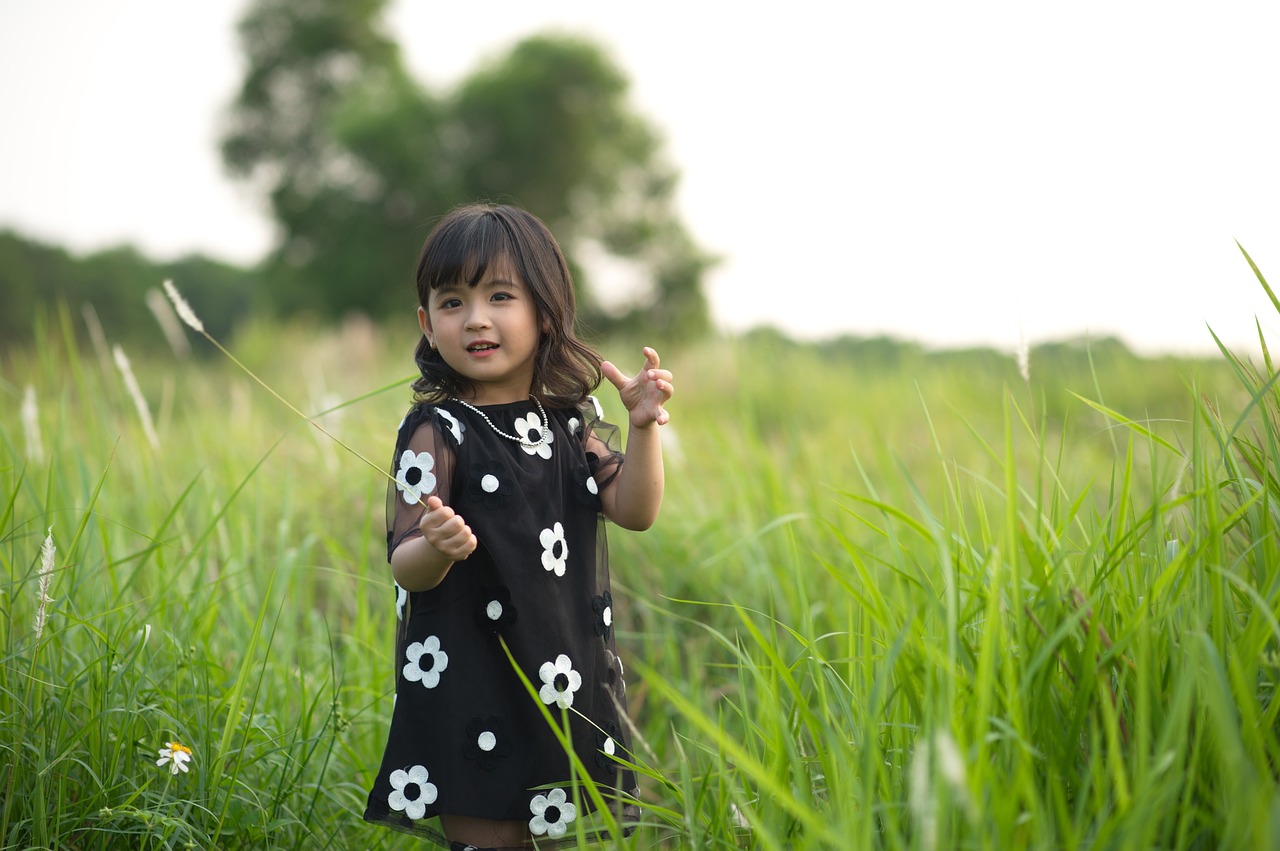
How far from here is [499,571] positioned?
1.71 m

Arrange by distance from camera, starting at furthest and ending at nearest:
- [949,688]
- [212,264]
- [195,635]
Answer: [212,264] < [195,635] < [949,688]

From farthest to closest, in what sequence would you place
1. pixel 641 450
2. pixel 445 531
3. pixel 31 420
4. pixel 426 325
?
pixel 31 420 < pixel 426 325 < pixel 641 450 < pixel 445 531

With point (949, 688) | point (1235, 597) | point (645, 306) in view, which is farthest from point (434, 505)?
point (645, 306)

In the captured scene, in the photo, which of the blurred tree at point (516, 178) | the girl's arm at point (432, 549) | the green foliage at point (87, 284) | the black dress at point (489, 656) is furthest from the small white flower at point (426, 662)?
the green foliage at point (87, 284)

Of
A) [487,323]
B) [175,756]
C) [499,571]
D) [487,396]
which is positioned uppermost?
[487,323]

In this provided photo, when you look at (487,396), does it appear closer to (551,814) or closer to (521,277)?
(521,277)

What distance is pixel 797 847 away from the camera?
130 cm

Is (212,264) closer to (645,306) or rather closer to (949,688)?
(645,306)

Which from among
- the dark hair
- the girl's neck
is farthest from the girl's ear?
the girl's neck

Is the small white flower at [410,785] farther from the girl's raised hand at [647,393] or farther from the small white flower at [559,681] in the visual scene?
the girl's raised hand at [647,393]

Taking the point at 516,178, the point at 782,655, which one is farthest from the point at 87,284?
the point at 782,655

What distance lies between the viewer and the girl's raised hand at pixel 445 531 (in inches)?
58.7

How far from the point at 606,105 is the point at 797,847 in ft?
59.2

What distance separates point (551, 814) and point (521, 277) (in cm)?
98
